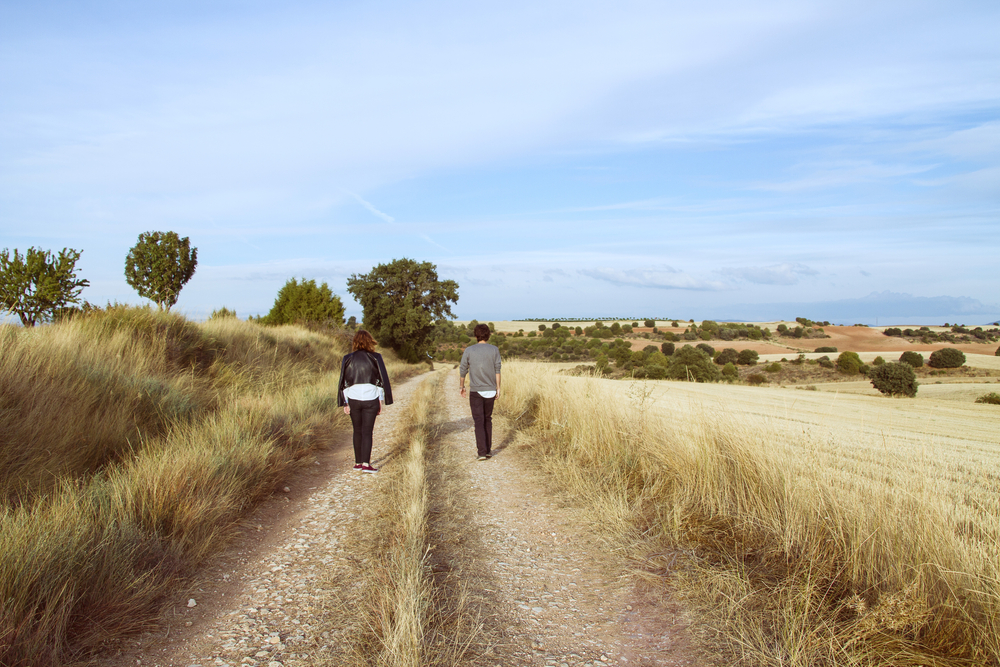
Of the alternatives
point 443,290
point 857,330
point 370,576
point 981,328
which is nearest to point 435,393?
point 370,576

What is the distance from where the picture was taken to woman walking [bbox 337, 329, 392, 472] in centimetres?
766

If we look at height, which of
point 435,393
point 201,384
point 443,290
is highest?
point 443,290

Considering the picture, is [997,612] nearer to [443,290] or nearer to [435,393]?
[435,393]

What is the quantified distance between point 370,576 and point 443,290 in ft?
135

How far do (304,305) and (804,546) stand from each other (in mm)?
37066

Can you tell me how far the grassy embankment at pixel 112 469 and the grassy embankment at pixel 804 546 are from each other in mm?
3653

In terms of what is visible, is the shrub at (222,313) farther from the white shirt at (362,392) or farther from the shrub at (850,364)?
the shrub at (850,364)

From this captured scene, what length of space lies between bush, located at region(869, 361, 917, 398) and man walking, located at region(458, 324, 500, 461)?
34.0 metres

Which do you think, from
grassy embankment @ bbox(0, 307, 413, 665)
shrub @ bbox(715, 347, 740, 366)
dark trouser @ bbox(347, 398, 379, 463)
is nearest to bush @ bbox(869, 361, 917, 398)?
shrub @ bbox(715, 347, 740, 366)

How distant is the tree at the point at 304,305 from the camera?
3681cm

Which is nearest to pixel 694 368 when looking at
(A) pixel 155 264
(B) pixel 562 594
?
(A) pixel 155 264

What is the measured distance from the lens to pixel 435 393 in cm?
1947

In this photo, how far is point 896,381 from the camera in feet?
108

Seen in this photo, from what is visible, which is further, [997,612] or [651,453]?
[651,453]
